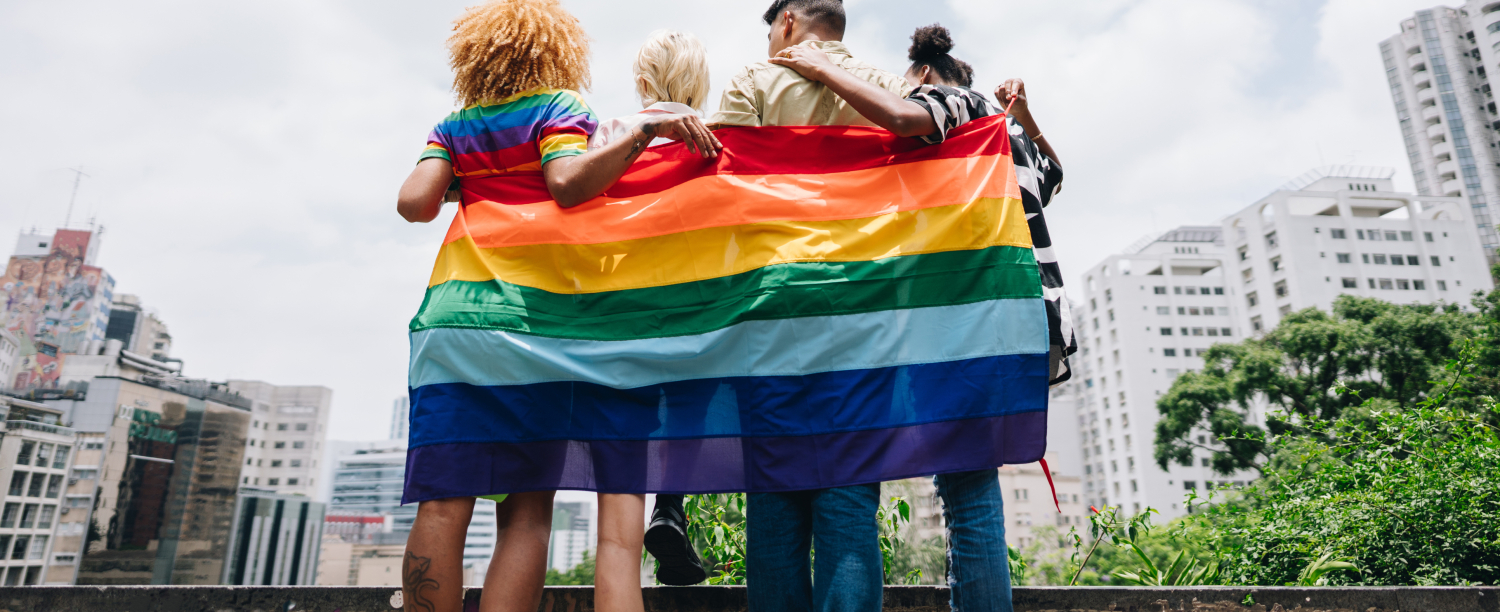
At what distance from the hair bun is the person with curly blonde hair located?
737 millimetres

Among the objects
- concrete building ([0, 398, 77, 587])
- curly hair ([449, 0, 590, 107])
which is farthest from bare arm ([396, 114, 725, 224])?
concrete building ([0, 398, 77, 587])

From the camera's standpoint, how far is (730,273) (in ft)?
6.20

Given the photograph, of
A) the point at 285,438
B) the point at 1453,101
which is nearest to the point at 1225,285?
the point at 1453,101

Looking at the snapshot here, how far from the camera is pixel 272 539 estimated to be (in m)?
69.4

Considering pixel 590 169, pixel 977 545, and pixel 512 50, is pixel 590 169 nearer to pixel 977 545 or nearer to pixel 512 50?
pixel 512 50

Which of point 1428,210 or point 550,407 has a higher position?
point 1428,210

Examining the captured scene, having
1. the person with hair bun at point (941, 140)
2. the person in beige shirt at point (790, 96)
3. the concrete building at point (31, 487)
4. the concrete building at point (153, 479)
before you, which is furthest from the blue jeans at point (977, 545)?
the concrete building at point (153, 479)

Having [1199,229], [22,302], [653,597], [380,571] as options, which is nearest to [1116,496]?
[1199,229]

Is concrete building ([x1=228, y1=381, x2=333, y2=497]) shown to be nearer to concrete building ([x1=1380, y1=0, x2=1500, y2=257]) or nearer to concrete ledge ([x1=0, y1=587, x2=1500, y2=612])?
concrete ledge ([x1=0, y1=587, x2=1500, y2=612])

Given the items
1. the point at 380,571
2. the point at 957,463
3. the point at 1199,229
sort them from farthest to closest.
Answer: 1. the point at 380,571
2. the point at 1199,229
3. the point at 957,463

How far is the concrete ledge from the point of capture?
2348 millimetres

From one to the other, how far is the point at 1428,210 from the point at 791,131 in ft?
228

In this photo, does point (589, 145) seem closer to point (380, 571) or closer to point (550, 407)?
point (550, 407)

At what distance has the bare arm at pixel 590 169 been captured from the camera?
1.90 m
